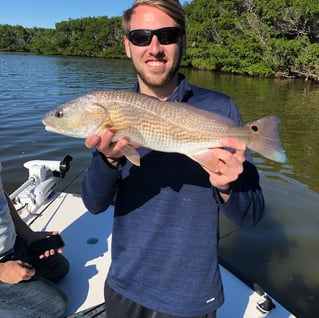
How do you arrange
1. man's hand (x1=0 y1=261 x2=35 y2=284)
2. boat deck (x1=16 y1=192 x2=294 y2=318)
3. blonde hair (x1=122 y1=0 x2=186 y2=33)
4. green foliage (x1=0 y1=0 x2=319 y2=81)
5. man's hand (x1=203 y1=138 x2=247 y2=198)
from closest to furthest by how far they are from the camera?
man's hand (x1=203 y1=138 x2=247 y2=198) < blonde hair (x1=122 y1=0 x2=186 y2=33) < man's hand (x1=0 y1=261 x2=35 y2=284) < boat deck (x1=16 y1=192 x2=294 y2=318) < green foliage (x1=0 y1=0 x2=319 y2=81)

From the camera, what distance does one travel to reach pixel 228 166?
6.06ft

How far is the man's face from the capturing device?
2.13m

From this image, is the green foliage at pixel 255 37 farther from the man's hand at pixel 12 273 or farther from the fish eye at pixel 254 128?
the man's hand at pixel 12 273

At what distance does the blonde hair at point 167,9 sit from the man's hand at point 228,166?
868mm

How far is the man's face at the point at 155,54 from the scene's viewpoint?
6.99 ft

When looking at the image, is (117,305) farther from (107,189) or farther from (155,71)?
(155,71)

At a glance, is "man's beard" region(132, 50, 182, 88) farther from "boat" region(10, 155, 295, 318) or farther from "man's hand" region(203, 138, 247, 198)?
"boat" region(10, 155, 295, 318)

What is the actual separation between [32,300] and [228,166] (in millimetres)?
2009

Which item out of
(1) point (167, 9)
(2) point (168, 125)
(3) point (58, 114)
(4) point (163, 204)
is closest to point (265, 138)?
(2) point (168, 125)

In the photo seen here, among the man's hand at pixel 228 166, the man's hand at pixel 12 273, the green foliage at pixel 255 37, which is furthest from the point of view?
the green foliage at pixel 255 37

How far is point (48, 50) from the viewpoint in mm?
88562

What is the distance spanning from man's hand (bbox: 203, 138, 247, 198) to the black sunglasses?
752mm

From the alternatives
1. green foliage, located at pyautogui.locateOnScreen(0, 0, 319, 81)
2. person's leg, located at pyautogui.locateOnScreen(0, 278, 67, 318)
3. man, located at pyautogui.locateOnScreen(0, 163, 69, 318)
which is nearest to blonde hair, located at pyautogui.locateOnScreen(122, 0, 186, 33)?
man, located at pyautogui.locateOnScreen(0, 163, 69, 318)

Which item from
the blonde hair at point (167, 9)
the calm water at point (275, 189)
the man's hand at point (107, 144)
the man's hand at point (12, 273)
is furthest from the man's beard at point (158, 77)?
the calm water at point (275, 189)
